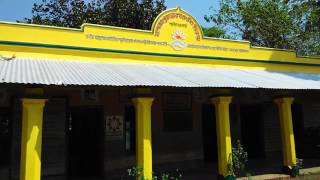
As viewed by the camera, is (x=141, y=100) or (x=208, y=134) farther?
(x=208, y=134)

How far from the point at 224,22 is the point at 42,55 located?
64.1 ft

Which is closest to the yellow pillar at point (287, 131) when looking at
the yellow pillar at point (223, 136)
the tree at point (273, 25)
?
the yellow pillar at point (223, 136)

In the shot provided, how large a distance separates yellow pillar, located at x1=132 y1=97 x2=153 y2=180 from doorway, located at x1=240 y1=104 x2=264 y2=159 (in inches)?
218

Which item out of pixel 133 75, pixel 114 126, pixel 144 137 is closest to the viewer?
pixel 144 137

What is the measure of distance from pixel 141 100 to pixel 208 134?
4710 millimetres

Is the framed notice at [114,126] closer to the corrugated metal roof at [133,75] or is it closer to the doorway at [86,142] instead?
the doorway at [86,142]

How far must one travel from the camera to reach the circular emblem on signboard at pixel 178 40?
11.1 m

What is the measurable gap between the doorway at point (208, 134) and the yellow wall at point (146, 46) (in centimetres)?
168

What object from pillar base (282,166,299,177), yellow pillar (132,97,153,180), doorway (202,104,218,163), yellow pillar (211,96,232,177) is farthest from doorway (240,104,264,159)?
yellow pillar (132,97,153,180)

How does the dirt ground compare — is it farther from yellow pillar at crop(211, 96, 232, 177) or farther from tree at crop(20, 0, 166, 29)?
tree at crop(20, 0, 166, 29)

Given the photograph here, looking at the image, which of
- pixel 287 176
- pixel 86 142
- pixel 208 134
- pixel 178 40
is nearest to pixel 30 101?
pixel 86 142

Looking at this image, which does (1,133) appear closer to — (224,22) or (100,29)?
(100,29)

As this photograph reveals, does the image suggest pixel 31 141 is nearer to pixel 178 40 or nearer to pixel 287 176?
pixel 178 40

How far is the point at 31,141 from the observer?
723 cm
